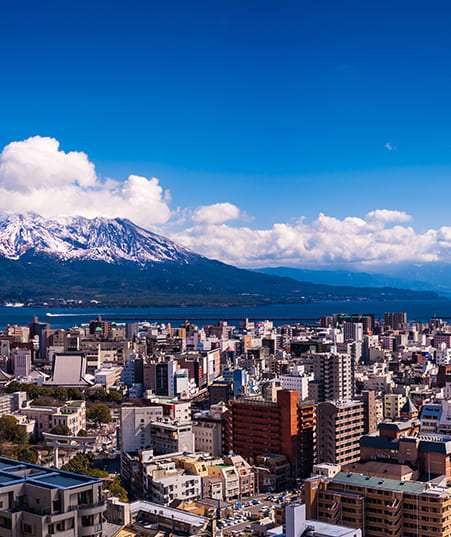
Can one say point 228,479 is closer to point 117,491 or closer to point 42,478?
point 117,491

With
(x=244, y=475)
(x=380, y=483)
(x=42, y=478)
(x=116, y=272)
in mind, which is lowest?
(x=244, y=475)

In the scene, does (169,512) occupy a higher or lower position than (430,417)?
lower

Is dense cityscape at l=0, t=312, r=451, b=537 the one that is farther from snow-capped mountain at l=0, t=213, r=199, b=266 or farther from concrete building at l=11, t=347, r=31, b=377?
snow-capped mountain at l=0, t=213, r=199, b=266

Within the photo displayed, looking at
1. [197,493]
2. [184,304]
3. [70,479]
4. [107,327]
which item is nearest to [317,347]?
[107,327]

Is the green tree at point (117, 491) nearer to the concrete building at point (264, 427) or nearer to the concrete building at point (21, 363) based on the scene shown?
the concrete building at point (264, 427)

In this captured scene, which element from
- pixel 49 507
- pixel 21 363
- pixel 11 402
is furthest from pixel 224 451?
pixel 21 363

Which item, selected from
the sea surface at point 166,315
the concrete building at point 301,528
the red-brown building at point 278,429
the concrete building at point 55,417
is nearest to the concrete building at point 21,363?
the concrete building at point 55,417

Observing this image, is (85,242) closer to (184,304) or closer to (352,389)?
(184,304)

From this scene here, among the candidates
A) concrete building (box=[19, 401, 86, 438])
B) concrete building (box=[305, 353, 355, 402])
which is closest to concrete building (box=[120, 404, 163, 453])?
concrete building (box=[19, 401, 86, 438])

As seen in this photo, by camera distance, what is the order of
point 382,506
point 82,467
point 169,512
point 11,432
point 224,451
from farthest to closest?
1. point 11,432
2. point 224,451
3. point 82,467
4. point 169,512
5. point 382,506
